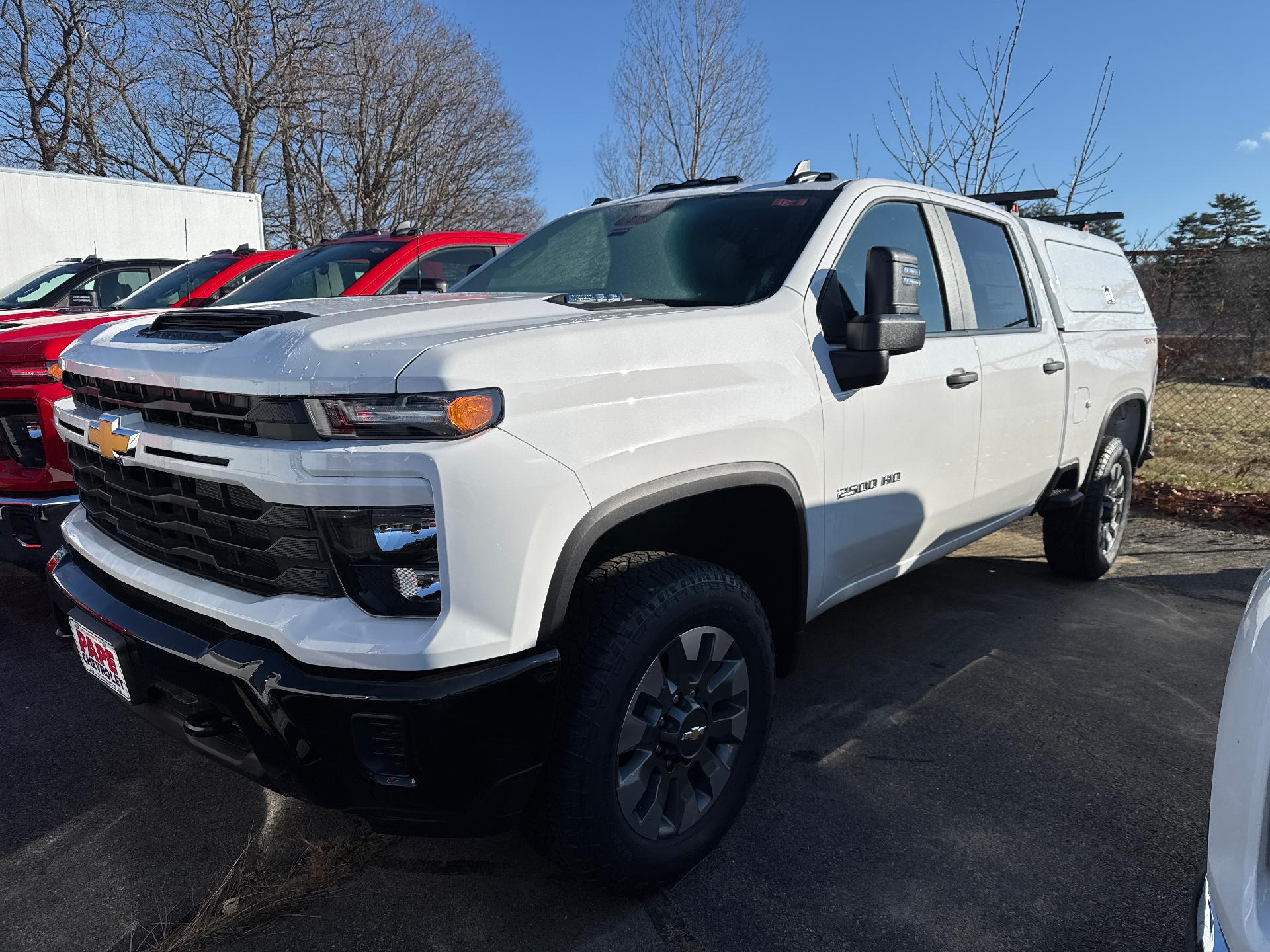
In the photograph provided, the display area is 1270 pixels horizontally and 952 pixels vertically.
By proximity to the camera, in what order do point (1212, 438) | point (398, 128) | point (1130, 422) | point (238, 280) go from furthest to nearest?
point (398, 128) → point (1212, 438) → point (238, 280) → point (1130, 422)

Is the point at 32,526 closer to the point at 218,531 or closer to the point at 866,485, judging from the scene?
the point at 218,531

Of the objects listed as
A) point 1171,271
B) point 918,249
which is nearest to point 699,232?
point 918,249

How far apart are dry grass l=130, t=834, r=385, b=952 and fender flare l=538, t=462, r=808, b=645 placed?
106cm

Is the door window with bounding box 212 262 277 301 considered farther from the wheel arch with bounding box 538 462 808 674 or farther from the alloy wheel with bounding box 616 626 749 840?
the alloy wheel with bounding box 616 626 749 840

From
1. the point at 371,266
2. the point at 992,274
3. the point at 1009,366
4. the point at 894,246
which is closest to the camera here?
the point at 894,246

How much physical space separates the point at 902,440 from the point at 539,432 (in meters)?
1.58

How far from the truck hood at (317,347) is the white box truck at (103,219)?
32.5ft

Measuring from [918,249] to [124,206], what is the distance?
12622mm

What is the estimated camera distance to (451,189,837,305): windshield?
280 cm

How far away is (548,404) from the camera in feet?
6.23

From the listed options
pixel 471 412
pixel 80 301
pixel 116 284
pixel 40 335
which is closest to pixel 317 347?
pixel 471 412

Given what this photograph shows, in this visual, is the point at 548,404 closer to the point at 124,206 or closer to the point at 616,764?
the point at 616,764

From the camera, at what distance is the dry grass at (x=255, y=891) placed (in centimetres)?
211

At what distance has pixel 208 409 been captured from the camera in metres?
1.96
